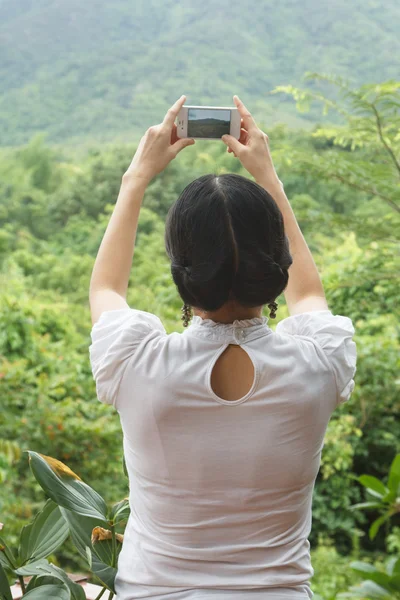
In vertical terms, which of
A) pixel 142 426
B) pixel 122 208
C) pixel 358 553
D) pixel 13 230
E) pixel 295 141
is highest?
pixel 122 208

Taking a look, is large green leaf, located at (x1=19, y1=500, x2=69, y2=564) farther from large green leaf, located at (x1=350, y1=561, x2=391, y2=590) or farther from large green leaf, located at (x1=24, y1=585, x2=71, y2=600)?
large green leaf, located at (x1=350, y1=561, x2=391, y2=590)

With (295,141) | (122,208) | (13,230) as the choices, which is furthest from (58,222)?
(122,208)

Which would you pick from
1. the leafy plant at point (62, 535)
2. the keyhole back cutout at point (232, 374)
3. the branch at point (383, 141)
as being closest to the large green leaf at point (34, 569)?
the leafy plant at point (62, 535)

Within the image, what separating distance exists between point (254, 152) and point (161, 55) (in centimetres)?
936

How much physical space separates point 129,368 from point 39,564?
13.0 inches

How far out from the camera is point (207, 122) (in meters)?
0.83

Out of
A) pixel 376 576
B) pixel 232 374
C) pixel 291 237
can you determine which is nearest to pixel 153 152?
pixel 291 237

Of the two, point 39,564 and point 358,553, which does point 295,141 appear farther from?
point 39,564

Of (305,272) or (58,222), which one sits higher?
(305,272)

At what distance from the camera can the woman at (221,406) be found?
2.06 ft

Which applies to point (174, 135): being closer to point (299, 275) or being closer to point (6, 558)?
point (299, 275)

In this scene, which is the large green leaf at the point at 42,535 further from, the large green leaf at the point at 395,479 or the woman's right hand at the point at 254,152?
the large green leaf at the point at 395,479

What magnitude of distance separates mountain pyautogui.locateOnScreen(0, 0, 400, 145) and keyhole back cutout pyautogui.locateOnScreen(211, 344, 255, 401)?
794 cm

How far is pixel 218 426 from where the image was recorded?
63 cm
